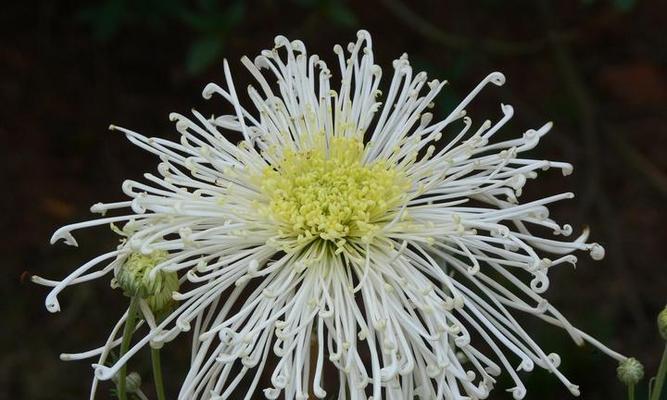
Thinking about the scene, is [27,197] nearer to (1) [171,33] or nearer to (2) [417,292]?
(1) [171,33]

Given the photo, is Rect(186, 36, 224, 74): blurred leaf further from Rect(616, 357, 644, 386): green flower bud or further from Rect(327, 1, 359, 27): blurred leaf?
Rect(616, 357, 644, 386): green flower bud

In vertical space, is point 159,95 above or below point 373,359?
above

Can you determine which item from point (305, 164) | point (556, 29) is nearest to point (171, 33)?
point (556, 29)

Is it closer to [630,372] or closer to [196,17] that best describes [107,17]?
[196,17]

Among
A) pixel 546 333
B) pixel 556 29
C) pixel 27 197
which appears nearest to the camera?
pixel 546 333

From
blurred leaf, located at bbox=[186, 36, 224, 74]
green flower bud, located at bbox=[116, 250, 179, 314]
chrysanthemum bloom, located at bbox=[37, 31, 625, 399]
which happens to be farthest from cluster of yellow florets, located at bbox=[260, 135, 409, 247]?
blurred leaf, located at bbox=[186, 36, 224, 74]

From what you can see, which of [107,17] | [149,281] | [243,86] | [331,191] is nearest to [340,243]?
[331,191]

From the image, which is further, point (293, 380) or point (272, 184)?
point (272, 184)
